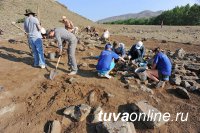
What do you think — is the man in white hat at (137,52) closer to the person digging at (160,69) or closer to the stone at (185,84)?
the person digging at (160,69)

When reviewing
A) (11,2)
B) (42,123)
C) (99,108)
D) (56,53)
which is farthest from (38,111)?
(11,2)

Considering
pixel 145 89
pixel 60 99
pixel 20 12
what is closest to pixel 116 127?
pixel 60 99

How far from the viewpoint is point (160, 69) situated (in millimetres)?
8086

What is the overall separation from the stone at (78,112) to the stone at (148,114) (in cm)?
104

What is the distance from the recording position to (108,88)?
734 cm

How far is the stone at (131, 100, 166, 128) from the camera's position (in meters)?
5.93

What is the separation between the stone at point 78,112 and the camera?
619cm

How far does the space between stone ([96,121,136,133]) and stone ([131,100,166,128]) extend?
1.09ft

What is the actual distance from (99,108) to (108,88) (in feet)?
3.28

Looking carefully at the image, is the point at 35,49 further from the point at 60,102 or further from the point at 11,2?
the point at 11,2

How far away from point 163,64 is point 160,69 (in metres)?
0.17

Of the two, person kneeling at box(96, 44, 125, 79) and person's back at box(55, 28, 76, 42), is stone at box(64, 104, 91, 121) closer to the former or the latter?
person kneeling at box(96, 44, 125, 79)

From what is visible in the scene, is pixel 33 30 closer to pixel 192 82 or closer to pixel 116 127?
pixel 116 127

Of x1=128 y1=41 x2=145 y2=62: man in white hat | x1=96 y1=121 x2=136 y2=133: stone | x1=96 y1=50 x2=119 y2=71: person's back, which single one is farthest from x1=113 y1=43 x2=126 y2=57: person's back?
x1=96 y1=121 x2=136 y2=133: stone
